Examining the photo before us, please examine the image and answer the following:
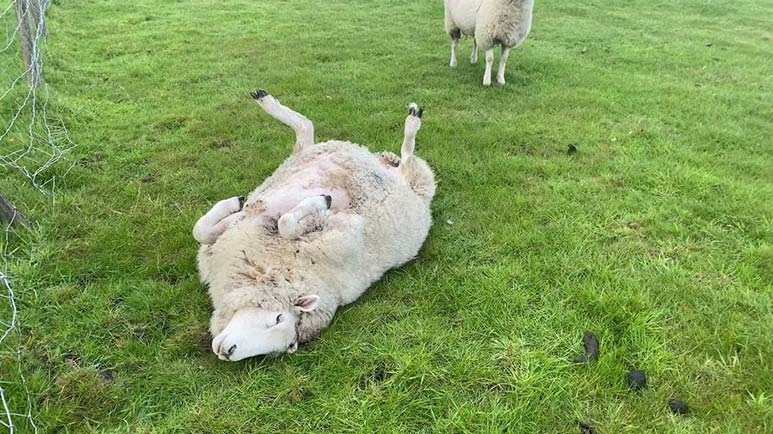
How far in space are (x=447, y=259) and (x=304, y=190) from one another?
48.4 inches

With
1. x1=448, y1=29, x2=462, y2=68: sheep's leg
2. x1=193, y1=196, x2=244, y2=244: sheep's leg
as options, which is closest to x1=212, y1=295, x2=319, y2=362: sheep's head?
x1=193, y1=196, x2=244, y2=244: sheep's leg

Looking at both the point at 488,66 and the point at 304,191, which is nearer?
the point at 304,191

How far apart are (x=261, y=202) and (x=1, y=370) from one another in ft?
5.98

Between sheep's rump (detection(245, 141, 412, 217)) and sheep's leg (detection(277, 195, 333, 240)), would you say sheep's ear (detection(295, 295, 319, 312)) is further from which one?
sheep's rump (detection(245, 141, 412, 217))

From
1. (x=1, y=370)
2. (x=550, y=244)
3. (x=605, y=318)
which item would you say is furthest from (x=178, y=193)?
(x=605, y=318)

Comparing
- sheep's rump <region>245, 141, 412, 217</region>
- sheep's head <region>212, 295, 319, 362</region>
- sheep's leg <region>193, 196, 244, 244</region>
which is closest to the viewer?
sheep's head <region>212, 295, 319, 362</region>

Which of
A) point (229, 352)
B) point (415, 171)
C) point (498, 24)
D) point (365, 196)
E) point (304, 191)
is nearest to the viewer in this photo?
point (229, 352)

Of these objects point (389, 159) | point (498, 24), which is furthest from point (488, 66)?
point (389, 159)

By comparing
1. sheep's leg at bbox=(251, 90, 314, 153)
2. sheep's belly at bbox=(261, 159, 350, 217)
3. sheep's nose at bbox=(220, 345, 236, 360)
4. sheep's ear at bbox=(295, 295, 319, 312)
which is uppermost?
sheep's leg at bbox=(251, 90, 314, 153)

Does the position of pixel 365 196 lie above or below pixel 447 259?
above

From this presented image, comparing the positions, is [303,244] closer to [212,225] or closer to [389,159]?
[212,225]

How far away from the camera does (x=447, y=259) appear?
164 inches

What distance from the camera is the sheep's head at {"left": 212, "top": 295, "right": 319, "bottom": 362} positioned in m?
3.03

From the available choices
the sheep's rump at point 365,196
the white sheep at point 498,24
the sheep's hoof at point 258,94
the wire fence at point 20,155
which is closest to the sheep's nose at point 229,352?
the sheep's rump at point 365,196
